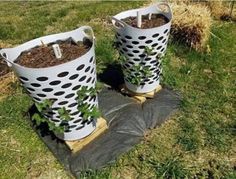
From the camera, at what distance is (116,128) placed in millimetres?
3266

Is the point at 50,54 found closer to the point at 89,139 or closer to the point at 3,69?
the point at 89,139

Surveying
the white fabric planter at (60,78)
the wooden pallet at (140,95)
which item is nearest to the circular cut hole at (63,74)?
the white fabric planter at (60,78)

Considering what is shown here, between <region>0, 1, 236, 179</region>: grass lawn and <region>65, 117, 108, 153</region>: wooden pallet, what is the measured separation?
0.20 meters

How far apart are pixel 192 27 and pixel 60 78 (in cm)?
251

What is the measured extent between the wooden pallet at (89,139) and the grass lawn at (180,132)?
0.67 ft

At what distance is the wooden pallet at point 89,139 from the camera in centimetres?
303

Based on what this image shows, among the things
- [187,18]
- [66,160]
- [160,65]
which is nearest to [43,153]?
[66,160]

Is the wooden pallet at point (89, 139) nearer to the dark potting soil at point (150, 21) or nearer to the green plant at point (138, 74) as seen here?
the green plant at point (138, 74)

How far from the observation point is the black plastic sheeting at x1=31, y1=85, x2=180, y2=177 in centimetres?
297

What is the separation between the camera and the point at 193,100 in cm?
356

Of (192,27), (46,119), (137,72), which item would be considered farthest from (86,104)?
(192,27)

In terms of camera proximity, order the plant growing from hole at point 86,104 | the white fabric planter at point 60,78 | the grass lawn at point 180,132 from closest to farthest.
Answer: the white fabric planter at point 60,78
the plant growing from hole at point 86,104
the grass lawn at point 180,132

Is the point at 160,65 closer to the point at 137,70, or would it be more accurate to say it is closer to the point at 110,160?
the point at 137,70

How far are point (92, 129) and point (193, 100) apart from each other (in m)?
1.17
